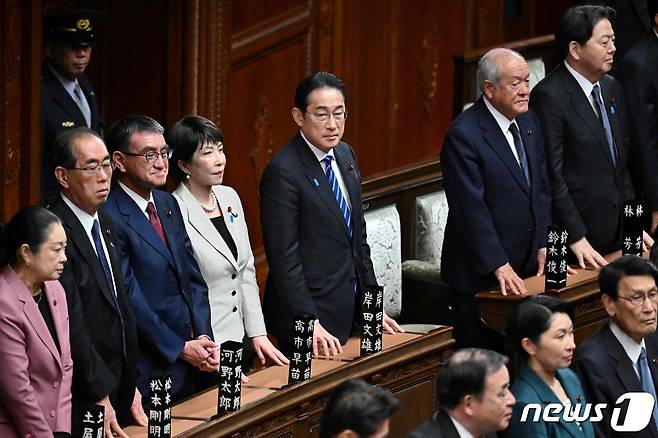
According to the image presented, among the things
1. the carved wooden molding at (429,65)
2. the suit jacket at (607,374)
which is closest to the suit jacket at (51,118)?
the suit jacket at (607,374)

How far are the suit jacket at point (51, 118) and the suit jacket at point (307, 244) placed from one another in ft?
3.52

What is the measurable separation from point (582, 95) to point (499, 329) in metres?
1.10

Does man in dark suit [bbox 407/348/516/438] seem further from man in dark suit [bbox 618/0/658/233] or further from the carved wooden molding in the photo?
the carved wooden molding

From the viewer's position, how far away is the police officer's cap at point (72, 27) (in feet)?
20.0

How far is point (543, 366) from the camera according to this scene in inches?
190

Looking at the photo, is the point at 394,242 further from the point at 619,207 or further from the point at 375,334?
the point at 375,334

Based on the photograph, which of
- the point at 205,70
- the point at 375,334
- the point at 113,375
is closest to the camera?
the point at 113,375

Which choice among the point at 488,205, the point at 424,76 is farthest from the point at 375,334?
the point at 424,76

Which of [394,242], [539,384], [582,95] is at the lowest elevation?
[539,384]

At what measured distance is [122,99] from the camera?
696 cm

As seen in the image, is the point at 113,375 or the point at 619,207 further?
the point at 619,207

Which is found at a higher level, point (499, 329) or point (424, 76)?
point (424, 76)

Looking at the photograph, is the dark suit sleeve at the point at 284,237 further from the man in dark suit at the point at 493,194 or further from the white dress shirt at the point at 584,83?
the white dress shirt at the point at 584,83

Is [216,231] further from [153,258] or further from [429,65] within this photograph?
[429,65]
